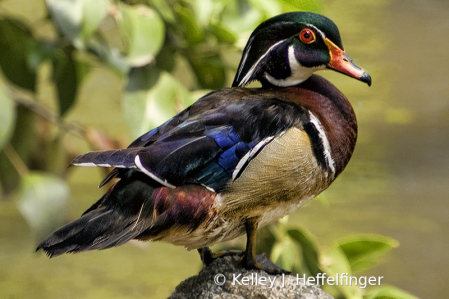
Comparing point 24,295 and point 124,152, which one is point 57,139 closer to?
point 124,152

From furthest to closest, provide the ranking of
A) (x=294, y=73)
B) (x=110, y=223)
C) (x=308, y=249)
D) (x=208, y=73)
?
(x=208, y=73) < (x=308, y=249) < (x=294, y=73) < (x=110, y=223)

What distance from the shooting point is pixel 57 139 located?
102cm

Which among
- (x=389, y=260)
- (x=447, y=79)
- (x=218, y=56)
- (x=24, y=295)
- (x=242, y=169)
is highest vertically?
(x=447, y=79)

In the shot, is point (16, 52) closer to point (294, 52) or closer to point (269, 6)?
point (269, 6)

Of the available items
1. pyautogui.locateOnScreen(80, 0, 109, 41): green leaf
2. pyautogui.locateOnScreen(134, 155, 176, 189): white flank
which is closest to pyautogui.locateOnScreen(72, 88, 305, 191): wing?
pyautogui.locateOnScreen(134, 155, 176, 189): white flank

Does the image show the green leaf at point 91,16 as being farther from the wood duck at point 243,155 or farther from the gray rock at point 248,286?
the gray rock at point 248,286

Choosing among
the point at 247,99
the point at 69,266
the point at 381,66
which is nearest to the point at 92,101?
the point at 69,266

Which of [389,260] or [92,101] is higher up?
[92,101]

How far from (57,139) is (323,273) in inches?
19.7

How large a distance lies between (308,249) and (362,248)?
78 millimetres

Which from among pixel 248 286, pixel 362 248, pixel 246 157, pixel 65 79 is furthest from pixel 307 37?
pixel 65 79

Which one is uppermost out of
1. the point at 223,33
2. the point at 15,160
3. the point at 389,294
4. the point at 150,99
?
the point at 223,33

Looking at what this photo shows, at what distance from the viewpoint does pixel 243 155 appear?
1.85 ft

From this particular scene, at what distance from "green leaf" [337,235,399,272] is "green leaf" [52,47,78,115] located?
0.48m
